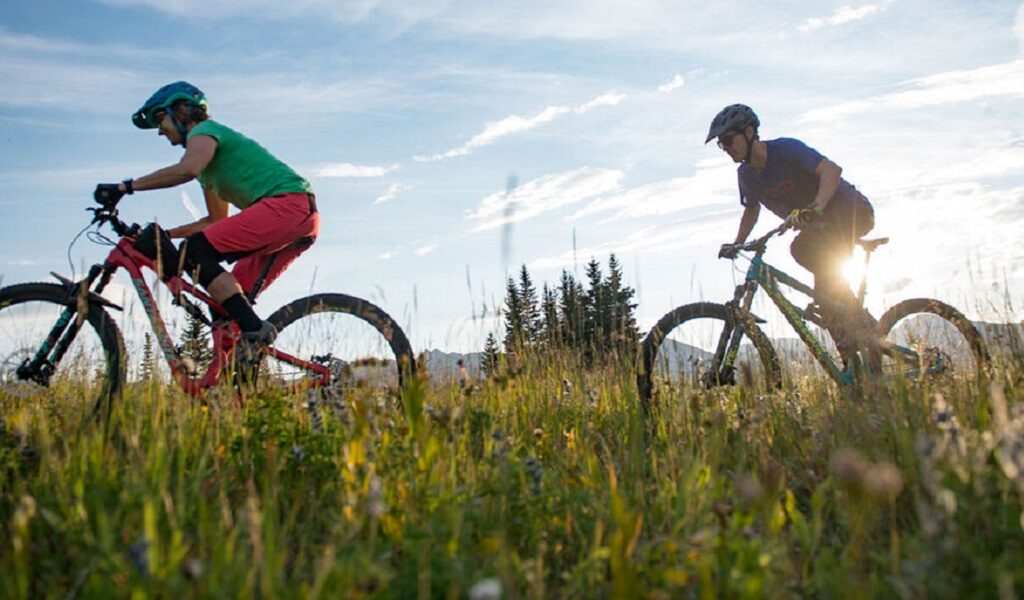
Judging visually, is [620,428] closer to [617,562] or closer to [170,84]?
[617,562]

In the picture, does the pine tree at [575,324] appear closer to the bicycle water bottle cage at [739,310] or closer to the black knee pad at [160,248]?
the bicycle water bottle cage at [739,310]

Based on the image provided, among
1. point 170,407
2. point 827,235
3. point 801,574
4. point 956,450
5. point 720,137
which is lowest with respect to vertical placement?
point 801,574

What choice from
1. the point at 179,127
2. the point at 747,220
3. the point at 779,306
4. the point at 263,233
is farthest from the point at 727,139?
the point at 179,127

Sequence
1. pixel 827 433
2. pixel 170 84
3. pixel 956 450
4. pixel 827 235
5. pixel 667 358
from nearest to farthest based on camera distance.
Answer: pixel 956 450
pixel 827 433
pixel 170 84
pixel 667 358
pixel 827 235

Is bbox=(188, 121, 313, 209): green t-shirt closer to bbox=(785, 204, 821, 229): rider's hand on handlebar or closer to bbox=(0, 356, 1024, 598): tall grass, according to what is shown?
bbox=(0, 356, 1024, 598): tall grass

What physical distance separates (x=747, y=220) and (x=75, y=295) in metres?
5.19

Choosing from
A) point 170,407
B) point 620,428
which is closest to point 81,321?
point 170,407

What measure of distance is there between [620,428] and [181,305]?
9.57ft

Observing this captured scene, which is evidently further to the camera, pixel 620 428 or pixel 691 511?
pixel 620 428

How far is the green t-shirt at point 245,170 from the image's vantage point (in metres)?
5.18

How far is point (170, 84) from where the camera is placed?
5.39 m

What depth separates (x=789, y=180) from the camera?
6.31m

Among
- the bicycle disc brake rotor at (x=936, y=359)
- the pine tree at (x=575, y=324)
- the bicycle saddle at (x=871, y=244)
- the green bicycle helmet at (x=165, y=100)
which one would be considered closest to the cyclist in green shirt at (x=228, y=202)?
the green bicycle helmet at (x=165, y=100)

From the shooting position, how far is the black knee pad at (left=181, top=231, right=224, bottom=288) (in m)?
4.95
